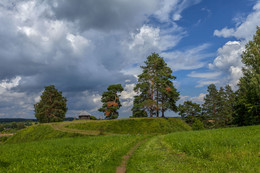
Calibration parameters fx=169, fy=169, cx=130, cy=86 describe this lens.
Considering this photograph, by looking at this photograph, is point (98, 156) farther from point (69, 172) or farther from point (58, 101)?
point (58, 101)

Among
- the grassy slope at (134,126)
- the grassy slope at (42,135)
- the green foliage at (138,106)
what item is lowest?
the grassy slope at (42,135)

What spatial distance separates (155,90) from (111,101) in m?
17.8

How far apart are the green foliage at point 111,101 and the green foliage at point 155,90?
10.3 metres

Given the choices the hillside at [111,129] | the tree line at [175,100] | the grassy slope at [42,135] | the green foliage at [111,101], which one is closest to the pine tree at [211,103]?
the tree line at [175,100]

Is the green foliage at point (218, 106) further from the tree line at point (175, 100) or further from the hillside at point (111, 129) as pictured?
the hillside at point (111, 129)

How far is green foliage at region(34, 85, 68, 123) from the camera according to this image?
69725 millimetres

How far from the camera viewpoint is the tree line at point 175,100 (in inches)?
1271

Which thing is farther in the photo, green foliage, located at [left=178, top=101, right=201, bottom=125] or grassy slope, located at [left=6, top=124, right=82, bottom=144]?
green foliage, located at [left=178, top=101, right=201, bottom=125]

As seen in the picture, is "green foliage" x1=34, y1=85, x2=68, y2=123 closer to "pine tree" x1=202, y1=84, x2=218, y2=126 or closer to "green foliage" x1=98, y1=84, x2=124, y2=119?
"green foliage" x1=98, y1=84, x2=124, y2=119

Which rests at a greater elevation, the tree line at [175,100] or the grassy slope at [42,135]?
the tree line at [175,100]

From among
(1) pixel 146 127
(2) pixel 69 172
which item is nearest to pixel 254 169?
(2) pixel 69 172

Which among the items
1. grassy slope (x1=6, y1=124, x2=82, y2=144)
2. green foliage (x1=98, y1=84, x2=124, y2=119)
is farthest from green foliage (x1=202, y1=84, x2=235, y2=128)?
grassy slope (x1=6, y1=124, x2=82, y2=144)

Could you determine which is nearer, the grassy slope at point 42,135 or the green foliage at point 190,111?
the grassy slope at point 42,135

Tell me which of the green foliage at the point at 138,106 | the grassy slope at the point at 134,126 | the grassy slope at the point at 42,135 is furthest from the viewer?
the green foliage at the point at 138,106
